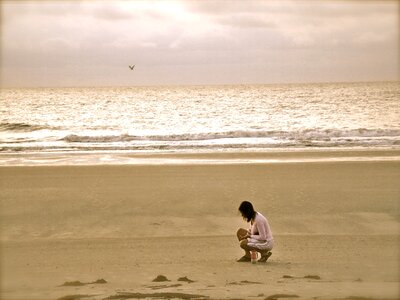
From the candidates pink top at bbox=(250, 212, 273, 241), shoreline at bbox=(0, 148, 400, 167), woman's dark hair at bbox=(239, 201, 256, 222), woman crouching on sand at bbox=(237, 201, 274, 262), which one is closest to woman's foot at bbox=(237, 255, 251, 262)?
woman crouching on sand at bbox=(237, 201, 274, 262)

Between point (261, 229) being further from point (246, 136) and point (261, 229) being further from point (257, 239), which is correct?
point (246, 136)

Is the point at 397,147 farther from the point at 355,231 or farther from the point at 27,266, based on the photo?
the point at 27,266

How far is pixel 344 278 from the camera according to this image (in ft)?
22.6

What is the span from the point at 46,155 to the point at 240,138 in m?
11.6

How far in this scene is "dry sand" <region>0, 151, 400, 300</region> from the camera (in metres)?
6.57

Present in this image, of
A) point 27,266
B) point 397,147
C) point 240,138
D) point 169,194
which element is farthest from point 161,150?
point 27,266

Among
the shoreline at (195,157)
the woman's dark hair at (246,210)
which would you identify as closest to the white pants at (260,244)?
the woman's dark hair at (246,210)

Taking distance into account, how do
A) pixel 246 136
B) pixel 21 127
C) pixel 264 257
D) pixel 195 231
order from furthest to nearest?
1. pixel 21 127
2. pixel 246 136
3. pixel 195 231
4. pixel 264 257

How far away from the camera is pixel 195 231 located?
32.9ft

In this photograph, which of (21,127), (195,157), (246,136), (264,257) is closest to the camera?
(264,257)

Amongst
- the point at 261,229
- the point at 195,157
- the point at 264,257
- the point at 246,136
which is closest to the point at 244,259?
the point at 264,257

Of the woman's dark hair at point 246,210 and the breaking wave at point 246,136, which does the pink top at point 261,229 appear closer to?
the woman's dark hair at point 246,210

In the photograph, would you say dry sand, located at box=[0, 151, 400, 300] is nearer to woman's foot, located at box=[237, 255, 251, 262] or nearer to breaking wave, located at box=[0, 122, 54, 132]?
woman's foot, located at box=[237, 255, 251, 262]

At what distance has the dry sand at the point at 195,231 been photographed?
657 centimetres
